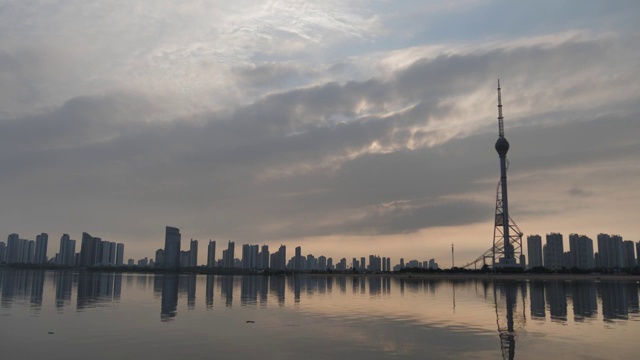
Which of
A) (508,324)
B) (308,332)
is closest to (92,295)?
(308,332)

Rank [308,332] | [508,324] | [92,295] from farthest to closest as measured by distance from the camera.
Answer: [92,295], [508,324], [308,332]

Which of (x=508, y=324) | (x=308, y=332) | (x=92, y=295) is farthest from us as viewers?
(x=92, y=295)

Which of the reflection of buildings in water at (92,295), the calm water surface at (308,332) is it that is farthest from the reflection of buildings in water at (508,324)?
the reflection of buildings in water at (92,295)

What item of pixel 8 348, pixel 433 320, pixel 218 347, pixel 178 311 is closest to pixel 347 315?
pixel 433 320

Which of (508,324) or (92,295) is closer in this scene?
(508,324)

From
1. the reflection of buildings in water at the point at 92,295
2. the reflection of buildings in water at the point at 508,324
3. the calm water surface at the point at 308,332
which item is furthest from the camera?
the reflection of buildings in water at the point at 92,295

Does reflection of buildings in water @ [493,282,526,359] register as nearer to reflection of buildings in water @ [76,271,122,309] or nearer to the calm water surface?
the calm water surface

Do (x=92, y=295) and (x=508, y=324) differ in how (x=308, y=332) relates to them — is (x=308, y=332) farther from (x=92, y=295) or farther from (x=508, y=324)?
(x=92, y=295)

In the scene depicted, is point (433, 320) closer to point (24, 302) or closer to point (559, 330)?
point (559, 330)

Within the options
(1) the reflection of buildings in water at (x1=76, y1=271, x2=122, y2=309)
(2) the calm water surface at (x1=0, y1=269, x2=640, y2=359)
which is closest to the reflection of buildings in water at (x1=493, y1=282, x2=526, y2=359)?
(2) the calm water surface at (x1=0, y1=269, x2=640, y2=359)

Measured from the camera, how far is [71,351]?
1220 inches

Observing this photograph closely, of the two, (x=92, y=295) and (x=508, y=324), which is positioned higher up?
(x=508, y=324)

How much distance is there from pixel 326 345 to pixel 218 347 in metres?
7.23

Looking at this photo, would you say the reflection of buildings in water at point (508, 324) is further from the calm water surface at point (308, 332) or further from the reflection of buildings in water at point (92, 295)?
the reflection of buildings in water at point (92, 295)
